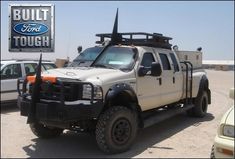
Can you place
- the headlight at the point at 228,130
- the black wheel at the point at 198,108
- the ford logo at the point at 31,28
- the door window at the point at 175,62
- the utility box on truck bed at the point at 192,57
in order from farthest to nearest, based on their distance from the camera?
1. the ford logo at the point at 31,28
2. the black wheel at the point at 198,108
3. the utility box on truck bed at the point at 192,57
4. the door window at the point at 175,62
5. the headlight at the point at 228,130

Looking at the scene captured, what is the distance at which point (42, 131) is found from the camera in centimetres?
767

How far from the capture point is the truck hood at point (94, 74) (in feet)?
21.5

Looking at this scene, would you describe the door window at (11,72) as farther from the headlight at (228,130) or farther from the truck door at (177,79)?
the headlight at (228,130)

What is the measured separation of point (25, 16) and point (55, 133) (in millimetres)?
4445

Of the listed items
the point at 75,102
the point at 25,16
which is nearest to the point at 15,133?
the point at 75,102

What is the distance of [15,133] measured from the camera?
8.27 m

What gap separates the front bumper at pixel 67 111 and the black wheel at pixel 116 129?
0.30 meters

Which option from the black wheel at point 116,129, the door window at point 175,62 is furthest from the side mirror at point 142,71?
the door window at point 175,62

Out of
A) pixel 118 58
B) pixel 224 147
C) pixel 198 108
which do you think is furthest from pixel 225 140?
pixel 198 108

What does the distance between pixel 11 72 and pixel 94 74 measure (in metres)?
5.84

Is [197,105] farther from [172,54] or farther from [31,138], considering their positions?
[31,138]

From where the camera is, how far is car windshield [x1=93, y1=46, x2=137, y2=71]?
25.1 ft

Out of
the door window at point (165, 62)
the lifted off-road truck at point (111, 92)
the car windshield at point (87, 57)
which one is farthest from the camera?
the door window at point (165, 62)

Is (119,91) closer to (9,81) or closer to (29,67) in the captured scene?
(9,81)
